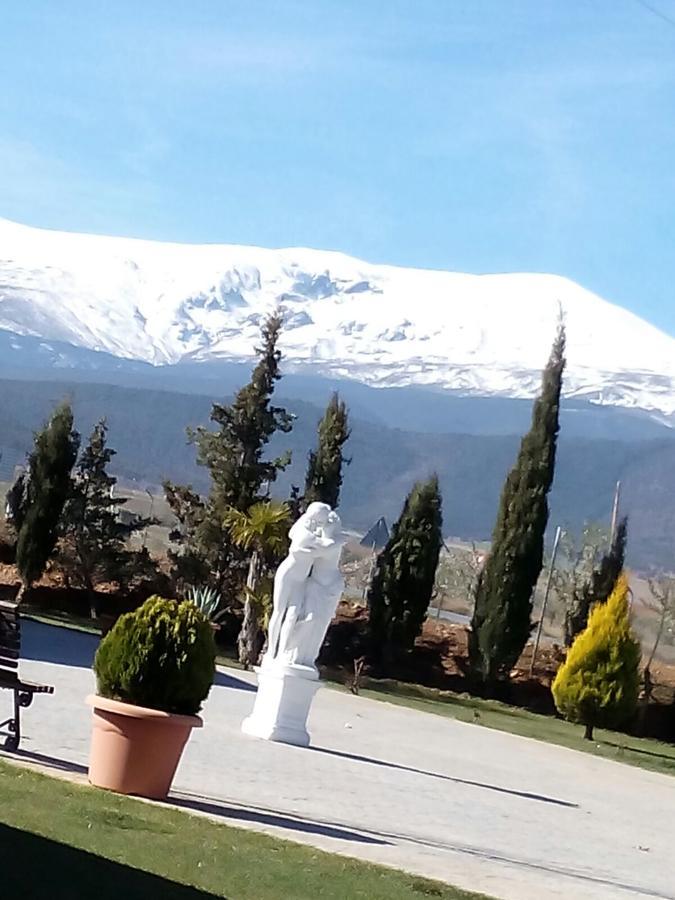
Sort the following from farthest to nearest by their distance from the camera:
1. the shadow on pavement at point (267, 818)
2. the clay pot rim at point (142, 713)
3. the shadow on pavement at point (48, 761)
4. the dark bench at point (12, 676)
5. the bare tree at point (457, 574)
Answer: the bare tree at point (457, 574) → the dark bench at point (12, 676) → the shadow on pavement at point (48, 761) → the shadow on pavement at point (267, 818) → the clay pot rim at point (142, 713)

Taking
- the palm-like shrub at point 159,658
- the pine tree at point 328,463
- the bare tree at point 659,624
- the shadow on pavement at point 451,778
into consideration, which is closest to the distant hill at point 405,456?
the bare tree at point 659,624

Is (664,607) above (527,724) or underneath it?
above

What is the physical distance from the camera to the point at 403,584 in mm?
26844

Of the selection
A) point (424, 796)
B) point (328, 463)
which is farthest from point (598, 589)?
point (424, 796)

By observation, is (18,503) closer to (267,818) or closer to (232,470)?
(232,470)

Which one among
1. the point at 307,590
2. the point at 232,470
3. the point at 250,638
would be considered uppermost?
the point at 232,470

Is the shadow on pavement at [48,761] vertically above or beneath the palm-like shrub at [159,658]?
beneath

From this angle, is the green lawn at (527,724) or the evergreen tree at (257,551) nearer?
the green lawn at (527,724)

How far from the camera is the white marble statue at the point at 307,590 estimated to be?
13562 mm

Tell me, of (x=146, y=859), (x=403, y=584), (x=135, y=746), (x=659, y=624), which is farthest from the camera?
(x=659, y=624)

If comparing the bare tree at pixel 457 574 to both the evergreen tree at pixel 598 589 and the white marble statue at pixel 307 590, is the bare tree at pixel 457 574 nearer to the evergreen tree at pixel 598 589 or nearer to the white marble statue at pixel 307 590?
the evergreen tree at pixel 598 589

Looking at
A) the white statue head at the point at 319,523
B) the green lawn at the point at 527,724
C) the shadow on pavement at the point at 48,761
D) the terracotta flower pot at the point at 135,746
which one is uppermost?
the white statue head at the point at 319,523

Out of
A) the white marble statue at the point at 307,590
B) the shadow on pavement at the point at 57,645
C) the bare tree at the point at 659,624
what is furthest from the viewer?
the bare tree at the point at 659,624

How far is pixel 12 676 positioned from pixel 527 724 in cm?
1457
